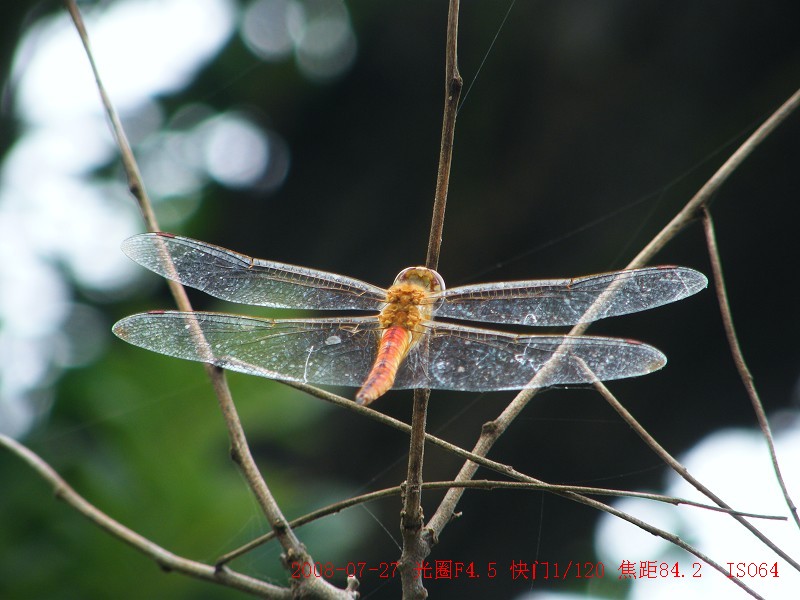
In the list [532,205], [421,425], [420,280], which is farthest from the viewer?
[532,205]

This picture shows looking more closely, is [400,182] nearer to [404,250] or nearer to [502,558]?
[404,250]

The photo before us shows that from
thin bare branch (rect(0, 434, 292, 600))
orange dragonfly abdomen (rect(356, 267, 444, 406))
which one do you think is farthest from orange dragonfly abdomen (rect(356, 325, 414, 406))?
thin bare branch (rect(0, 434, 292, 600))

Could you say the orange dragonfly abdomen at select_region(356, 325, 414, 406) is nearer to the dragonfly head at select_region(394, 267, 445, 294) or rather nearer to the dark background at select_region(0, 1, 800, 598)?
the dragonfly head at select_region(394, 267, 445, 294)

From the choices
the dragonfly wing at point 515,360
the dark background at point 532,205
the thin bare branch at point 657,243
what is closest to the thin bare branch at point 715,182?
the thin bare branch at point 657,243

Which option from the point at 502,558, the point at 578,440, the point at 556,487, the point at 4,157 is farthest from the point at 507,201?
the point at 556,487

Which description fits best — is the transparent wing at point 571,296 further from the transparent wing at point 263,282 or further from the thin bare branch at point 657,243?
the transparent wing at point 263,282

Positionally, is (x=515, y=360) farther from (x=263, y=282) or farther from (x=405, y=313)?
(x=263, y=282)

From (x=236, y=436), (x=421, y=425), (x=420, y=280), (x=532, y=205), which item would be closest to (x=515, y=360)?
(x=420, y=280)
